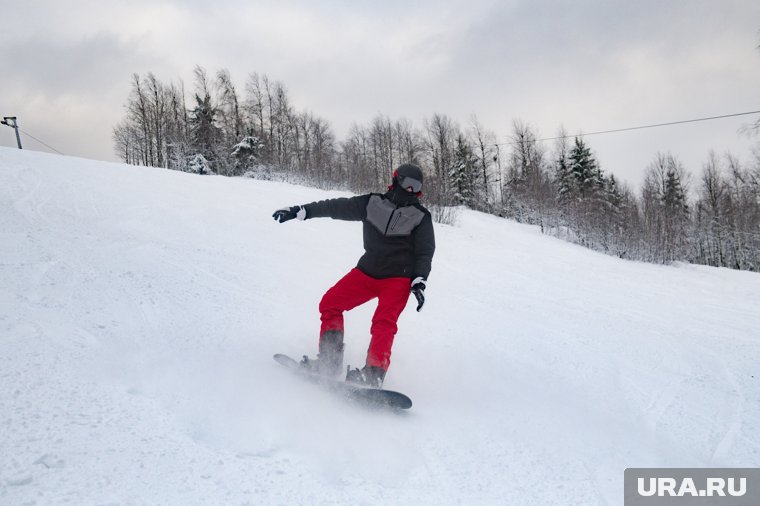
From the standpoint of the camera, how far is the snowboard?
2574mm

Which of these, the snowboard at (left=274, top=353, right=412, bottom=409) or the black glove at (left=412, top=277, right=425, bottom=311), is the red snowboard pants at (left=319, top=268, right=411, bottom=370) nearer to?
the black glove at (left=412, top=277, right=425, bottom=311)

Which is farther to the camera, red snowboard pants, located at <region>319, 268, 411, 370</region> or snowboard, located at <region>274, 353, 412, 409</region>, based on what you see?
red snowboard pants, located at <region>319, 268, 411, 370</region>

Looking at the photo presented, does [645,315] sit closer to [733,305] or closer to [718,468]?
[733,305]

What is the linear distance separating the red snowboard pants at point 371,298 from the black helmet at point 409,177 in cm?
76

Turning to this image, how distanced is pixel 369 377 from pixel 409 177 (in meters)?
1.57

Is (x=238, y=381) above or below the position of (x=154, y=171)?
below

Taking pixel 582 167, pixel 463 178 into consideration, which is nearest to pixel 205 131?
pixel 463 178

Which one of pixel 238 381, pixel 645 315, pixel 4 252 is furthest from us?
pixel 645 315

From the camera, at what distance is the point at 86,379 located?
93.3 inches

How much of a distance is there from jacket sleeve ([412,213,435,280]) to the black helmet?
28cm

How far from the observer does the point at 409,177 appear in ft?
10.9

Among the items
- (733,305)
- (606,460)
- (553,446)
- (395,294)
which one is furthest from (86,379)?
(733,305)

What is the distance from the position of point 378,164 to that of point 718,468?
4663cm

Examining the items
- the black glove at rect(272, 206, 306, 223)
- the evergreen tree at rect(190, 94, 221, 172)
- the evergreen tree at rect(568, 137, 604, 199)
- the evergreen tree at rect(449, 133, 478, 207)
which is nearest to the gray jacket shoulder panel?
the black glove at rect(272, 206, 306, 223)
